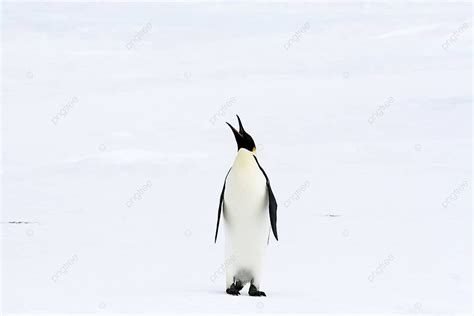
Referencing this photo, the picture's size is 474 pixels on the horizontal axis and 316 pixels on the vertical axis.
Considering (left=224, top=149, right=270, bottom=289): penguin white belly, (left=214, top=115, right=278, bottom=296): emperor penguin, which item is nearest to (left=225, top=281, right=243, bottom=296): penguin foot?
(left=214, top=115, right=278, bottom=296): emperor penguin

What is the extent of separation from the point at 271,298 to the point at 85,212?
735 centimetres

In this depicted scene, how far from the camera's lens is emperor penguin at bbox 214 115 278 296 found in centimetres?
623

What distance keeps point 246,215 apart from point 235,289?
60 cm

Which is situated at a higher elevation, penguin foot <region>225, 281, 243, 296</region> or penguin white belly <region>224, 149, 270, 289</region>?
penguin white belly <region>224, 149, 270, 289</region>

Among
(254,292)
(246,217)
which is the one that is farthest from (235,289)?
(246,217)

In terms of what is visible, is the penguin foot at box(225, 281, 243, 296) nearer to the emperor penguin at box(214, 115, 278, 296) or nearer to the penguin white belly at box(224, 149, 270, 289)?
the emperor penguin at box(214, 115, 278, 296)

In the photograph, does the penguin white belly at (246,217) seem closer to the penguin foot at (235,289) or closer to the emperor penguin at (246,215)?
the emperor penguin at (246,215)

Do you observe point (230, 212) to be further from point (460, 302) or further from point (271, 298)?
point (460, 302)

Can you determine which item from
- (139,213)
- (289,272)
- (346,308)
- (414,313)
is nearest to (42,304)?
(346,308)

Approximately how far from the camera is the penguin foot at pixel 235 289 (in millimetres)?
6320

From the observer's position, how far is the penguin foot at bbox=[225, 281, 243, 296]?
20.7 ft

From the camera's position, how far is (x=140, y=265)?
8344 millimetres

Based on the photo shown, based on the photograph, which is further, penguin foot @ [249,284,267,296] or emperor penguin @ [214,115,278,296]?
penguin foot @ [249,284,267,296]

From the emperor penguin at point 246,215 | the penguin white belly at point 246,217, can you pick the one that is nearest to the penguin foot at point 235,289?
the emperor penguin at point 246,215
